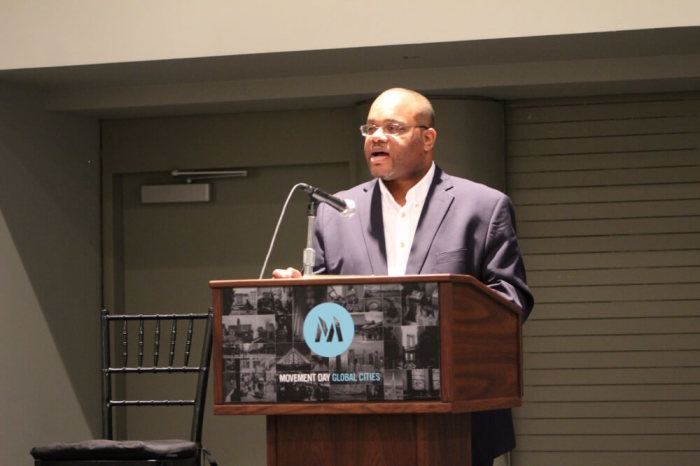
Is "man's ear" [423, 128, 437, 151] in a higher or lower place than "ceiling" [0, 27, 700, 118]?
lower

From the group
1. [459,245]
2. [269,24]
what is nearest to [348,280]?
[459,245]

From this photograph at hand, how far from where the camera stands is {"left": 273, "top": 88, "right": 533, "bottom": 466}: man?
2625mm

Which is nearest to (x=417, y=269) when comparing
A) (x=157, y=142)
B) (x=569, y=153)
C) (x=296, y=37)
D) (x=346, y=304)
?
(x=346, y=304)

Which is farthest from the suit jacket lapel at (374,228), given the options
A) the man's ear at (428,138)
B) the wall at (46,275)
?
the wall at (46,275)

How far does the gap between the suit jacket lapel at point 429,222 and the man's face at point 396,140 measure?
8cm

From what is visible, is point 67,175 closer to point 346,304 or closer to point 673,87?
point 673,87

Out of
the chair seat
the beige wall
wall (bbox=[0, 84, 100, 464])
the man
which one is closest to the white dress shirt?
the man

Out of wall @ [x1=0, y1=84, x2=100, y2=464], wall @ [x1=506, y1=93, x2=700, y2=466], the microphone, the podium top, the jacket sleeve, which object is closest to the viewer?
the podium top

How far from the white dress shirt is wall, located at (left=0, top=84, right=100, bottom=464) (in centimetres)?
318

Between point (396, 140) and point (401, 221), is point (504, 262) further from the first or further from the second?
point (396, 140)

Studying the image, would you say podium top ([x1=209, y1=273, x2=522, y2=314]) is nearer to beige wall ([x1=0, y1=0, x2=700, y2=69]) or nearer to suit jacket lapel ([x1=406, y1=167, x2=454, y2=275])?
suit jacket lapel ([x1=406, y1=167, x2=454, y2=275])

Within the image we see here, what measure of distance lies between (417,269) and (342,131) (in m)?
3.51

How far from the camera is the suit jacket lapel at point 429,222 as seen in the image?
264cm

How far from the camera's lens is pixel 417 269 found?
263cm
